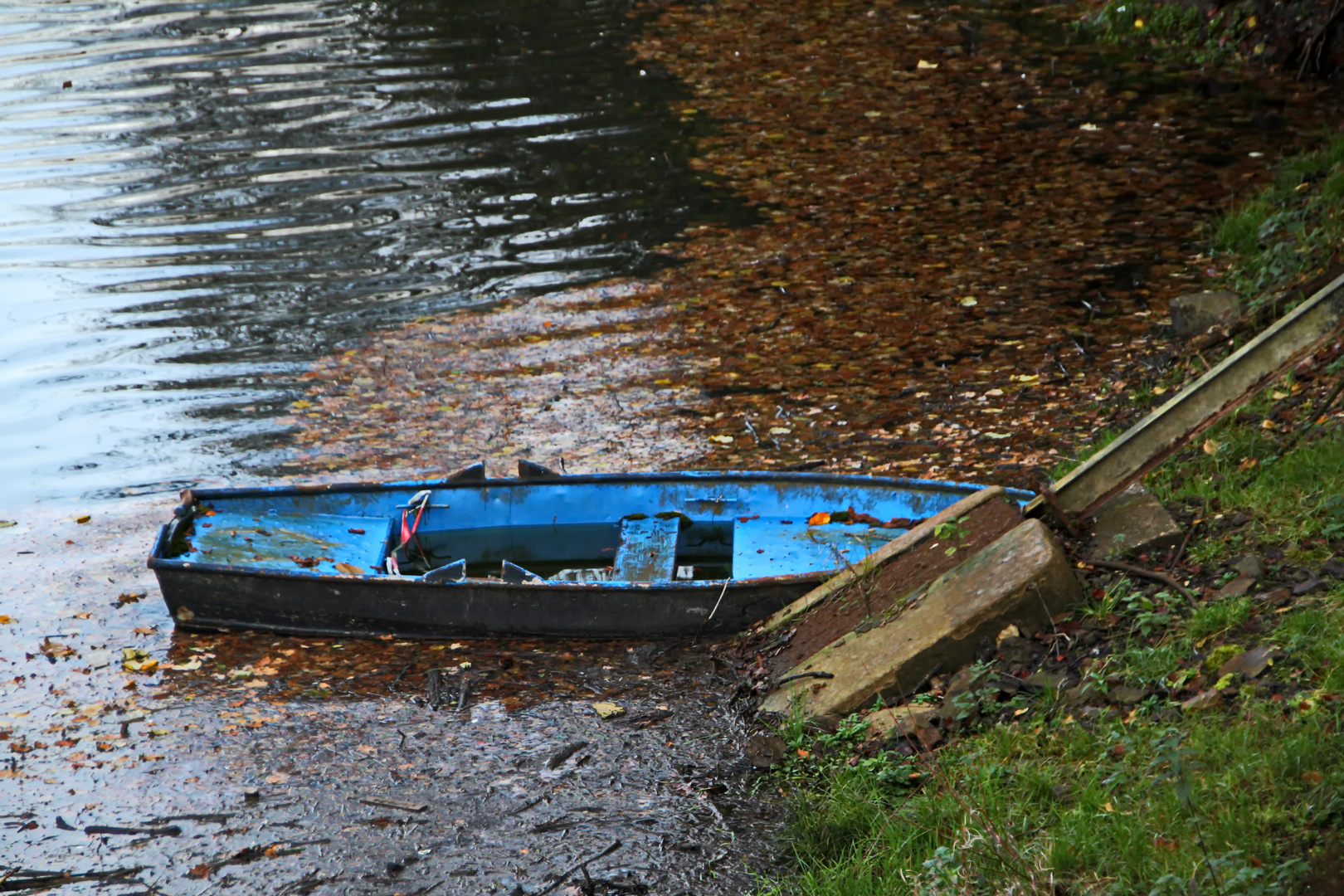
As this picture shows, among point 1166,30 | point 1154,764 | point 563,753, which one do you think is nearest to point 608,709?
point 563,753

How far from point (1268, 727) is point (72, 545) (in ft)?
25.3

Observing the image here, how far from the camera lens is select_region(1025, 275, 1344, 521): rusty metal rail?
5320 millimetres

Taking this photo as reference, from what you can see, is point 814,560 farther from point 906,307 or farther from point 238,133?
point 238,133

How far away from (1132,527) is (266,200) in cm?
1260

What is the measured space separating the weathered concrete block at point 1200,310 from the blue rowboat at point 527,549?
118 inches

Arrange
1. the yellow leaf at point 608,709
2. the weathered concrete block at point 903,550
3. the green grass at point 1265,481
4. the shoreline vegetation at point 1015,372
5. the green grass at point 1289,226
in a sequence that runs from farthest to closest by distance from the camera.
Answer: the green grass at point 1289,226, the yellow leaf at point 608,709, the weathered concrete block at point 903,550, the green grass at point 1265,481, the shoreline vegetation at point 1015,372

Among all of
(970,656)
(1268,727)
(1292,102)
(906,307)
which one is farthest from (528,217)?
(1268,727)

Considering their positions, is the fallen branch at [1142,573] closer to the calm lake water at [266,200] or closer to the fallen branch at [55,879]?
the fallen branch at [55,879]

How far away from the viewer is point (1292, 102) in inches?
552

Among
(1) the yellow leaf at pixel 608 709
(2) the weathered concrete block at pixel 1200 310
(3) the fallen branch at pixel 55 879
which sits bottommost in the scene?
(1) the yellow leaf at pixel 608 709

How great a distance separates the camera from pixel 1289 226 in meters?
8.98

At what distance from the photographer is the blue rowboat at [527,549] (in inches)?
258

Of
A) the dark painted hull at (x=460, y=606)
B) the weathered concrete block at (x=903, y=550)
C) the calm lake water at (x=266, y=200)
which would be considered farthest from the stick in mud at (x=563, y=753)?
the calm lake water at (x=266, y=200)

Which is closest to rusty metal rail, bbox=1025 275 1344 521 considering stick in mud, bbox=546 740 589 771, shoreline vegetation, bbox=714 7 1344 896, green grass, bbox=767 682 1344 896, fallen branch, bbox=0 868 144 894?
shoreline vegetation, bbox=714 7 1344 896
